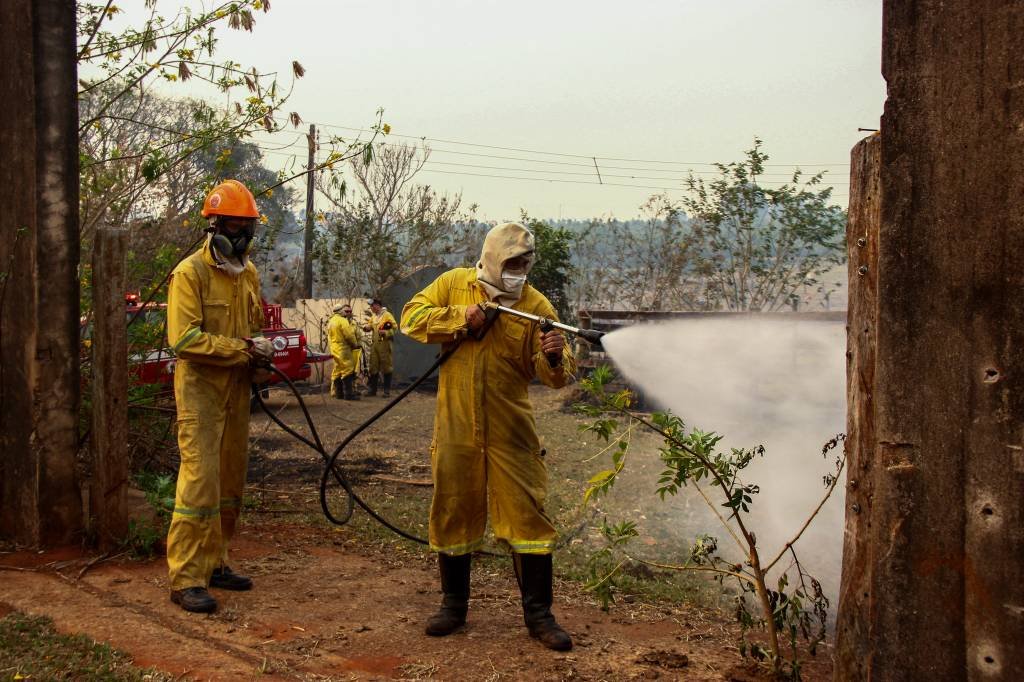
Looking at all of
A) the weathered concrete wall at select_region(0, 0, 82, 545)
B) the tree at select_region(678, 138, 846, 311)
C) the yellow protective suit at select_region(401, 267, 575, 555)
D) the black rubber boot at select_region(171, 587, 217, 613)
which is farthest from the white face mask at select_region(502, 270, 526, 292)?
the tree at select_region(678, 138, 846, 311)

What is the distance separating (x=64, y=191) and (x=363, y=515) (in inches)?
131

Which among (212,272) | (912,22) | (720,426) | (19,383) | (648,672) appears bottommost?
(648,672)

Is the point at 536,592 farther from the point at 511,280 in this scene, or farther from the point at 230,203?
the point at 230,203

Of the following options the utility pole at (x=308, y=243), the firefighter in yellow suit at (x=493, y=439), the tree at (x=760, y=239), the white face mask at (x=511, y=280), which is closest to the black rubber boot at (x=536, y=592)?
the firefighter in yellow suit at (x=493, y=439)

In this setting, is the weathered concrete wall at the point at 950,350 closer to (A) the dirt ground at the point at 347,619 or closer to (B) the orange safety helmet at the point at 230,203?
(A) the dirt ground at the point at 347,619

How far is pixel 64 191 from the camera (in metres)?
6.00

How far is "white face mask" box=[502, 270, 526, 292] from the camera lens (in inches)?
188


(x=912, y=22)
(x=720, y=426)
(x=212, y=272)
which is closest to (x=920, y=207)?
(x=912, y=22)

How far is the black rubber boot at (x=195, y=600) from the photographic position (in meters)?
4.97

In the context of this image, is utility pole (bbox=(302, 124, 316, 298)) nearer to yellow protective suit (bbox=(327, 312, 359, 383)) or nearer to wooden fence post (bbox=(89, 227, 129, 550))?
yellow protective suit (bbox=(327, 312, 359, 383))

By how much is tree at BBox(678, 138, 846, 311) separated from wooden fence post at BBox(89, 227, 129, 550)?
12.3 m

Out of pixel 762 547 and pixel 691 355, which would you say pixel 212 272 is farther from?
pixel 691 355

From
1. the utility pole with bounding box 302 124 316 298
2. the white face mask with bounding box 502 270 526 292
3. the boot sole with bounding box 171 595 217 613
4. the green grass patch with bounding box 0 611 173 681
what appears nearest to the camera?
the green grass patch with bounding box 0 611 173 681

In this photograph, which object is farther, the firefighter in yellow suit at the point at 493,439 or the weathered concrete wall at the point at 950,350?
the firefighter in yellow suit at the point at 493,439
